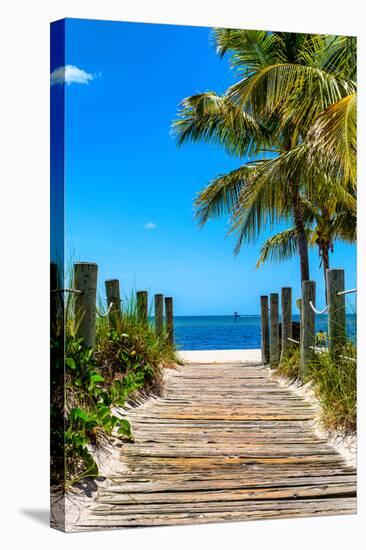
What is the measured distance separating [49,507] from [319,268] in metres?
2.70

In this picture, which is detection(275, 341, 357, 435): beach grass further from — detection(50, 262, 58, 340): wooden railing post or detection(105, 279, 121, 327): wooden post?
detection(50, 262, 58, 340): wooden railing post

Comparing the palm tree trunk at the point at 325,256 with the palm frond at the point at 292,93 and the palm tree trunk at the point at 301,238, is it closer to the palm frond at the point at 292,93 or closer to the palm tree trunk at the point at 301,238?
the palm tree trunk at the point at 301,238

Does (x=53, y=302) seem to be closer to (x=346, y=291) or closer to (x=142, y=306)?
(x=142, y=306)

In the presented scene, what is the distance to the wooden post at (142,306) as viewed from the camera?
20.9ft

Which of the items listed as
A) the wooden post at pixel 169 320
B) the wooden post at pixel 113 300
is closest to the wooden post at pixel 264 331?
the wooden post at pixel 169 320

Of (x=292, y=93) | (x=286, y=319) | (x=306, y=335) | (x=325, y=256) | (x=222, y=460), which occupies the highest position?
(x=292, y=93)

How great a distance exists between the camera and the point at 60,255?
5895 millimetres

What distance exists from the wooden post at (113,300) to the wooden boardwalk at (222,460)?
25.7 inches

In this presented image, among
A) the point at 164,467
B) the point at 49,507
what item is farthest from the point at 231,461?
the point at 49,507

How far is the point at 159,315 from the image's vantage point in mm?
6602

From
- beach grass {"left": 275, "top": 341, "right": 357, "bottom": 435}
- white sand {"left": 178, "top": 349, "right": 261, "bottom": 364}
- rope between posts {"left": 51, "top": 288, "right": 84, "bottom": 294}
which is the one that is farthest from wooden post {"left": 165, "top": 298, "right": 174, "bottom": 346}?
beach grass {"left": 275, "top": 341, "right": 357, "bottom": 435}

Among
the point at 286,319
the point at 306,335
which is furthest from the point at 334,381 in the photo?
the point at 286,319

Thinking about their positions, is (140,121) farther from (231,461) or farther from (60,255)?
(231,461)

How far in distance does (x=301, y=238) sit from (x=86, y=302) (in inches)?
69.1
